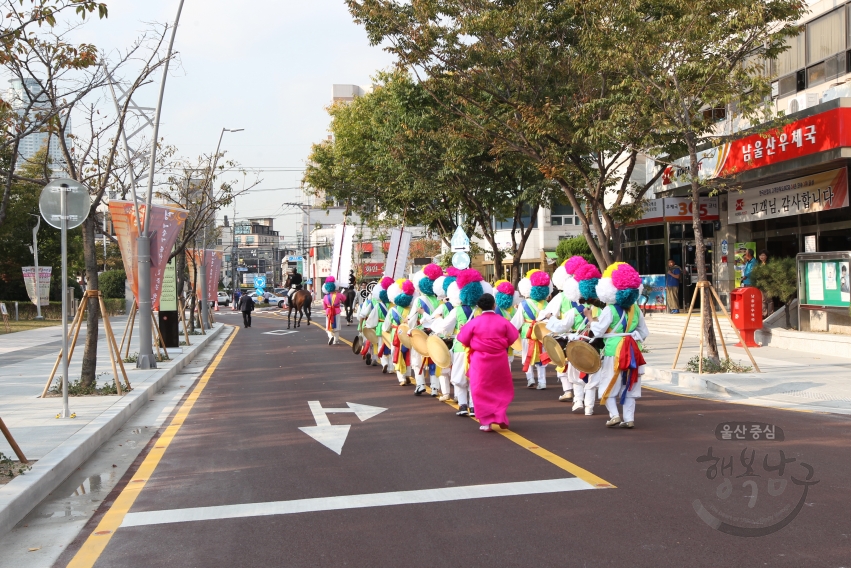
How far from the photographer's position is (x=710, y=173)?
21.1 meters

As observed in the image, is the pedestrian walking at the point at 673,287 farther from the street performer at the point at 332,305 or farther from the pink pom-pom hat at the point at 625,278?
the pink pom-pom hat at the point at 625,278

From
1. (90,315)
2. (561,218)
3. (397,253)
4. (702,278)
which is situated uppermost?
(561,218)

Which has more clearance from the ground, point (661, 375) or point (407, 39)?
point (407, 39)

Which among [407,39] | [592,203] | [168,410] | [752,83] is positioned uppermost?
[407,39]

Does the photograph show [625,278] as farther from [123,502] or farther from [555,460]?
[123,502]

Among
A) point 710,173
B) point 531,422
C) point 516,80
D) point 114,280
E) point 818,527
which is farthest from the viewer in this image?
point 114,280

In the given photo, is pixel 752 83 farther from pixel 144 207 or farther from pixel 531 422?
pixel 144 207

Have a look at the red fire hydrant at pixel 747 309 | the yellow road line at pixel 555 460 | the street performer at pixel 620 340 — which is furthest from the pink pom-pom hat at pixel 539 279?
the red fire hydrant at pixel 747 309

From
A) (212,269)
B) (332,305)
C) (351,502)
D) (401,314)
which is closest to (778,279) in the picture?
(401,314)

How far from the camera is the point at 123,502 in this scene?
6488mm

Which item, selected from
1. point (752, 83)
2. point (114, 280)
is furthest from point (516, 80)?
point (114, 280)

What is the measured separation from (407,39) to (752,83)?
6.91m

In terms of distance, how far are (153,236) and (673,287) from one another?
14906 mm

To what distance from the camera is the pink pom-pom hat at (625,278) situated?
362 inches
